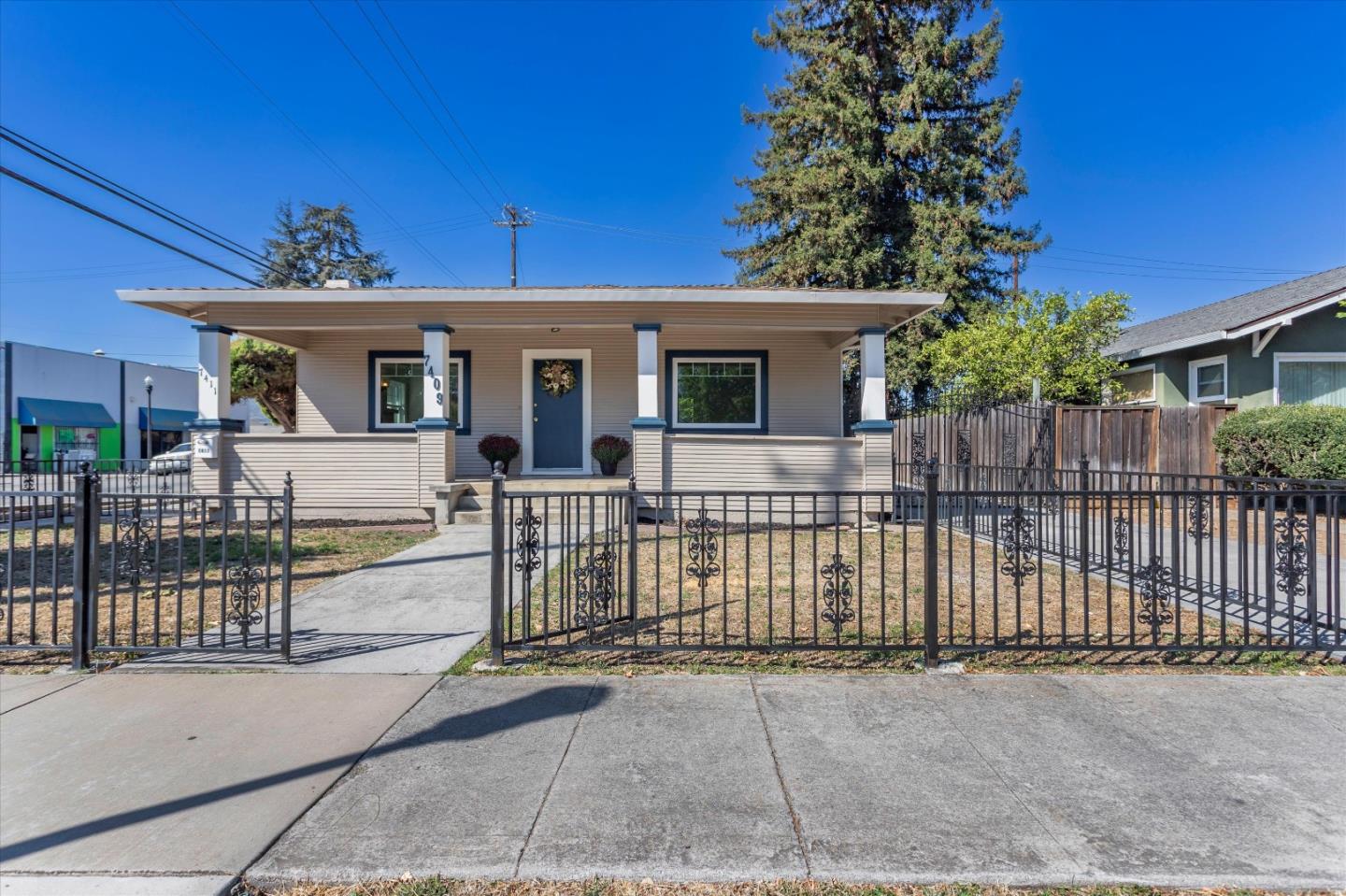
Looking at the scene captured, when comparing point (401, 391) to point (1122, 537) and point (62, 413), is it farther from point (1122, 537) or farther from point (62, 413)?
point (62, 413)

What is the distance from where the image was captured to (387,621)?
5.14m

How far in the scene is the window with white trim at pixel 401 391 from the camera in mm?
12070

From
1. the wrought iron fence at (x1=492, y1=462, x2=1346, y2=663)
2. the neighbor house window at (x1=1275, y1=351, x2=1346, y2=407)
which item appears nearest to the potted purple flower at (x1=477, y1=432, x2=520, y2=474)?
the wrought iron fence at (x1=492, y1=462, x2=1346, y2=663)

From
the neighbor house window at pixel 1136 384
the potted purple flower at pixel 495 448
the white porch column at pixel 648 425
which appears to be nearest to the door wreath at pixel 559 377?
the potted purple flower at pixel 495 448

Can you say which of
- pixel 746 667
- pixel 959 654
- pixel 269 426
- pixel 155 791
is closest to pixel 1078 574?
pixel 959 654

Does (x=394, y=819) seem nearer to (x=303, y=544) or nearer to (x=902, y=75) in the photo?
(x=303, y=544)

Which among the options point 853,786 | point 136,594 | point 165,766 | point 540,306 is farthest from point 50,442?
point 853,786

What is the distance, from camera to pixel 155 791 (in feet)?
8.80

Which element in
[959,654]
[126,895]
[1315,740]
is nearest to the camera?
[126,895]

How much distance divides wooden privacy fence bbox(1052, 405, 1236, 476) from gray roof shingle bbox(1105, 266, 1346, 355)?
2.55 metres

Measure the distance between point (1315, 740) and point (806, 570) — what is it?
12.4 ft

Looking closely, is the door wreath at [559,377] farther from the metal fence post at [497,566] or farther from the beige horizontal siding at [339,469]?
the metal fence post at [497,566]

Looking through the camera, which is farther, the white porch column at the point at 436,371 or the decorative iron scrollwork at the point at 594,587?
the white porch column at the point at 436,371

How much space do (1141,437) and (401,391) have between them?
13.3 metres
